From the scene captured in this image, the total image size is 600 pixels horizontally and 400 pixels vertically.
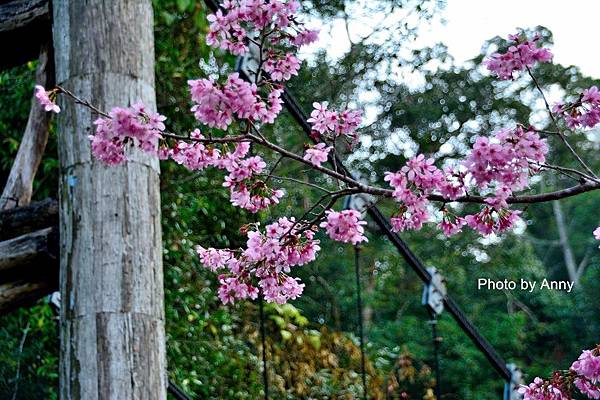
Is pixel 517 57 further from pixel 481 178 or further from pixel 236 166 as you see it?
pixel 236 166

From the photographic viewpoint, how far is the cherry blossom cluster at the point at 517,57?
3.76ft

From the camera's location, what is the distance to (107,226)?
157cm

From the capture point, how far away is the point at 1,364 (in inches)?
157

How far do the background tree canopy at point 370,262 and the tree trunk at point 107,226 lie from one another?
1.41 metres

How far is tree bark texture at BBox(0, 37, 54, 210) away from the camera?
193 centimetres

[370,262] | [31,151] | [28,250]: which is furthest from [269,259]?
[370,262]

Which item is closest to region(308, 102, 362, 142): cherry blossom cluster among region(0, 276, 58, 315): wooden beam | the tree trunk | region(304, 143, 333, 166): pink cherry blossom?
region(304, 143, 333, 166): pink cherry blossom

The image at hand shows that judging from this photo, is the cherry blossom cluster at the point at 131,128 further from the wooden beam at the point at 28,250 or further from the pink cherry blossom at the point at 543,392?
the wooden beam at the point at 28,250

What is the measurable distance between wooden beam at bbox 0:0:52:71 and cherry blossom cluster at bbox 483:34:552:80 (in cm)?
108

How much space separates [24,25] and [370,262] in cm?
573

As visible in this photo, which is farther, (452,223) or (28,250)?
(28,250)

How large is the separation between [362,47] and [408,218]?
15.3 feet

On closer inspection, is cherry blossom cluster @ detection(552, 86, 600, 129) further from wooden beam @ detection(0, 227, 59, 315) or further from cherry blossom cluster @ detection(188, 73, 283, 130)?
wooden beam @ detection(0, 227, 59, 315)

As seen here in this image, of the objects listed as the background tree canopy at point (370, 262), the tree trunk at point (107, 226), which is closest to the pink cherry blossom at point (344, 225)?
the tree trunk at point (107, 226)
